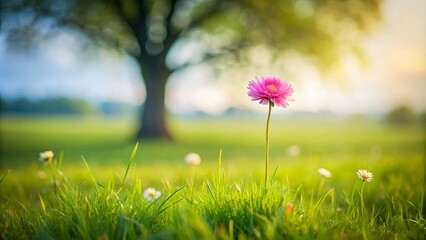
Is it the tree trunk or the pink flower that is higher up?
the pink flower

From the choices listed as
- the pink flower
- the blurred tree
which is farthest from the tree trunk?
the pink flower

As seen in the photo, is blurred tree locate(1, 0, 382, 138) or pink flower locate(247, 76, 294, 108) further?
blurred tree locate(1, 0, 382, 138)

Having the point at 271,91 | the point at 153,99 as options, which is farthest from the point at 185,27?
the point at 271,91

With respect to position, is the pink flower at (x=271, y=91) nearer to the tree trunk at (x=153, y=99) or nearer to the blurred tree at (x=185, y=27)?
the blurred tree at (x=185, y=27)

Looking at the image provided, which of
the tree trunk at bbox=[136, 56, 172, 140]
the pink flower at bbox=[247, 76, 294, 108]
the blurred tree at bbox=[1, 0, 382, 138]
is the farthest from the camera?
the tree trunk at bbox=[136, 56, 172, 140]

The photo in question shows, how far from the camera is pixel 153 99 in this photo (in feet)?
57.1

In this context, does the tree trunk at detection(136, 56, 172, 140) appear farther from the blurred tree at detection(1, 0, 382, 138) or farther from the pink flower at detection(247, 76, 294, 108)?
the pink flower at detection(247, 76, 294, 108)

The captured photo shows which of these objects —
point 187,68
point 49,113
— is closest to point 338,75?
point 187,68

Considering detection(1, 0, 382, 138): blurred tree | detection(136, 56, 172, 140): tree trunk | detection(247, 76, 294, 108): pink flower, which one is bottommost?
detection(136, 56, 172, 140): tree trunk

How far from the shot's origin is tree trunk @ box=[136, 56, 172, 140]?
17219 millimetres

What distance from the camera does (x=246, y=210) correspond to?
2121 millimetres

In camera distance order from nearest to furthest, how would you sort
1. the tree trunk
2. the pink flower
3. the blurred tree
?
the pink flower, the blurred tree, the tree trunk

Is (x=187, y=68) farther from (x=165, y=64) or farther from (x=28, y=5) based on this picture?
(x=28, y=5)

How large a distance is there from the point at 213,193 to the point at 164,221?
378 millimetres
